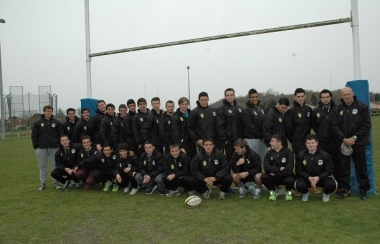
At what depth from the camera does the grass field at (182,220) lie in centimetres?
384

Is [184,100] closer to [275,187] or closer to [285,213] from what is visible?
[275,187]

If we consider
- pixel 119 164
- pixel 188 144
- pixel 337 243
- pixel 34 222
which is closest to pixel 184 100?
pixel 188 144

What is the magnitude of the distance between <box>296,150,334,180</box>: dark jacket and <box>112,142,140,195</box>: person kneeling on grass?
3051mm

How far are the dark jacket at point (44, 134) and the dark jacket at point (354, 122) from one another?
18.2 feet

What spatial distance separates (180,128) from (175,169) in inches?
33.7

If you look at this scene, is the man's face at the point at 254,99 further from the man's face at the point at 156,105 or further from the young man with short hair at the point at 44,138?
the young man with short hair at the point at 44,138

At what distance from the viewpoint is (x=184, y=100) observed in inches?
252

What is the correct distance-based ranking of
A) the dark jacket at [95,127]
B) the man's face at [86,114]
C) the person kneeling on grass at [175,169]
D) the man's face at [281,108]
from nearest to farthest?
the man's face at [281,108] → the person kneeling on grass at [175,169] → the dark jacket at [95,127] → the man's face at [86,114]

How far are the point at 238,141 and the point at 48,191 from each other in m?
4.08

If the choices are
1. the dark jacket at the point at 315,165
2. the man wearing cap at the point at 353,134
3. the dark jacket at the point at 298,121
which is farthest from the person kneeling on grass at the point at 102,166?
the man wearing cap at the point at 353,134

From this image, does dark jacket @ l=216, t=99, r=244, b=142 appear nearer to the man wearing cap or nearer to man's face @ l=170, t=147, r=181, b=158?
man's face @ l=170, t=147, r=181, b=158

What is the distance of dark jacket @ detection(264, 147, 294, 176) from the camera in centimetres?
546

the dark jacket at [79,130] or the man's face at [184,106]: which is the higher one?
the man's face at [184,106]

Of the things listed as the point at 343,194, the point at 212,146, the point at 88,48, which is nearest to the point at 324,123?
the point at 343,194
